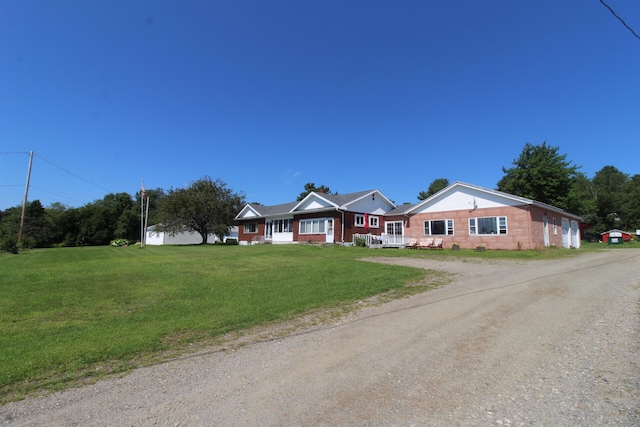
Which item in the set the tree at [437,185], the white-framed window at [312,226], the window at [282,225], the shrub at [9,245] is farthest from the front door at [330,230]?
the tree at [437,185]

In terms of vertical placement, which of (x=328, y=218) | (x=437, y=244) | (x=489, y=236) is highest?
(x=328, y=218)

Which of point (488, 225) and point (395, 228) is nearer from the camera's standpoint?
point (488, 225)

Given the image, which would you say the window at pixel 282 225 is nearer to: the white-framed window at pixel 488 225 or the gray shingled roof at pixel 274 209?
the gray shingled roof at pixel 274 209

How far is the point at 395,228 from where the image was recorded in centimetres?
3222

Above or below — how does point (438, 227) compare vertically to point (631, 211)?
below

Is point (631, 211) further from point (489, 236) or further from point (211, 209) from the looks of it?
point (211, 209)

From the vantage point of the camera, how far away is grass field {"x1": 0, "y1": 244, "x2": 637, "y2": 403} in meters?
4.55

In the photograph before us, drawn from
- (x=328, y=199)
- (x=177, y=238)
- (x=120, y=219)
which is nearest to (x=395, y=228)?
(x=328, y=199)

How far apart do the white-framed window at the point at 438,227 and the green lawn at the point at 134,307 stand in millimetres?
15600

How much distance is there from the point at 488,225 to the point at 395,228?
9075 millimetres

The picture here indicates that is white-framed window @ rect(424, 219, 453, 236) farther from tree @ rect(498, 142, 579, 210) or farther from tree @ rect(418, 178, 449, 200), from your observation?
tree @ rect(418, 178, 449, 200)

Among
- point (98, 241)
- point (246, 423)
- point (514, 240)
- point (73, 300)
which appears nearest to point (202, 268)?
point (73, 300)

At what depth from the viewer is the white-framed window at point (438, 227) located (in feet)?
88.7

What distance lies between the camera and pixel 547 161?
41.2m
